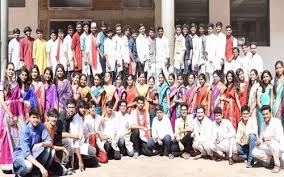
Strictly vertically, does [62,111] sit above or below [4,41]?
below

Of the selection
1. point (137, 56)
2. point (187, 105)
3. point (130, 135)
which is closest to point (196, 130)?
point (187, 105)

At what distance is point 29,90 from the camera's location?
338 inches

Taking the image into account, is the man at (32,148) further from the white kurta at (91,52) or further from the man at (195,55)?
the man at (195,55)

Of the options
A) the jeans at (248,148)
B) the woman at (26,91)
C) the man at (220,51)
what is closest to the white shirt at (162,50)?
the man at (220,51)

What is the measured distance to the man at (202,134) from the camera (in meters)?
9.26

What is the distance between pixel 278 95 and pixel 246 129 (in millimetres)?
820

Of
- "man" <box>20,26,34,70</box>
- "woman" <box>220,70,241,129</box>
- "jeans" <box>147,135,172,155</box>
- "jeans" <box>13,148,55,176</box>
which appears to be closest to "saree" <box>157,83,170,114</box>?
"jeans" <box>147,135,172,155</box>

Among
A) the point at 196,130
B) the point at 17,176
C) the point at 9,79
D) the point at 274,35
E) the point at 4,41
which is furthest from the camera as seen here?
the point at 274,35

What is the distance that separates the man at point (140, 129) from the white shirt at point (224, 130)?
1.26 meters

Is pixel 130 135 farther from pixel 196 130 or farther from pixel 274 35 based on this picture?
pixel 274 35

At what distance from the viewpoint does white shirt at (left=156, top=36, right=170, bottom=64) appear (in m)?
11.7

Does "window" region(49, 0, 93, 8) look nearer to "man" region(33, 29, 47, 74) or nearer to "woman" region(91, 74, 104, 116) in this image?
"man" region(33, 29, 47, 74)

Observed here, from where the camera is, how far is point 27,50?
12.1 m

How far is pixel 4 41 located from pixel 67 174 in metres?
4.63
